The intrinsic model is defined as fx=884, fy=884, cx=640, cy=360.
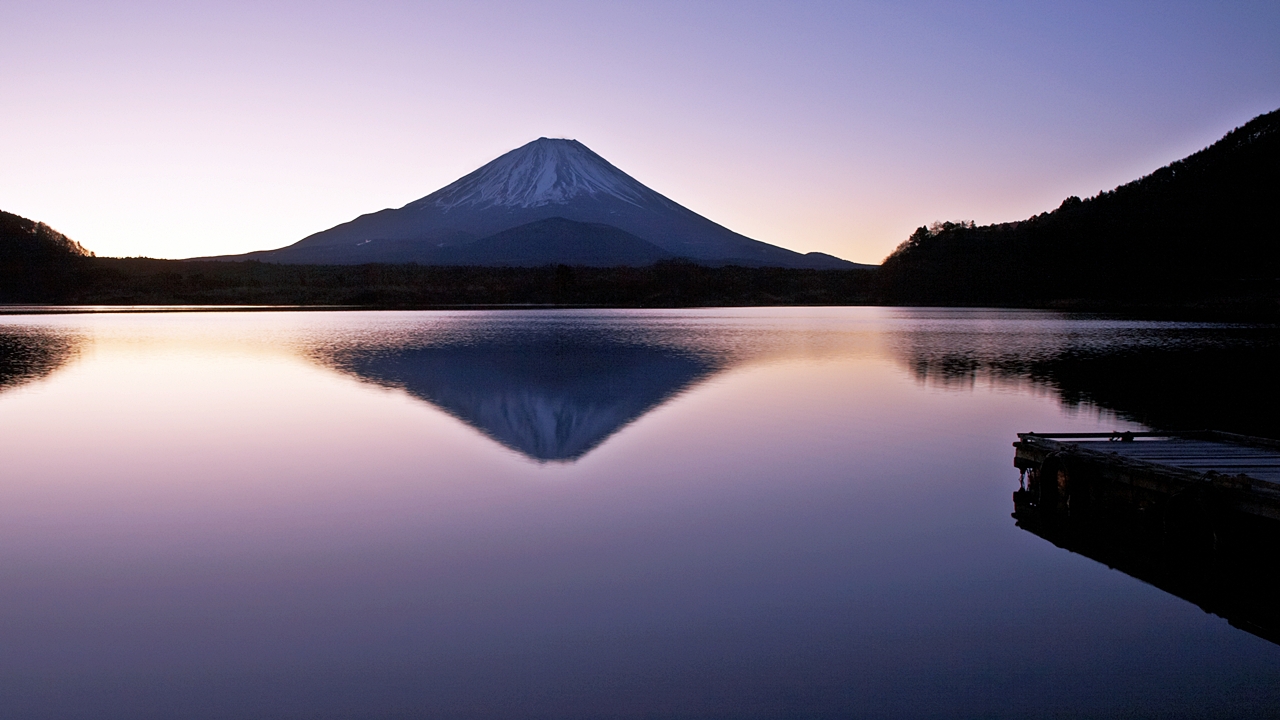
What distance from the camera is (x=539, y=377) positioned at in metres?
24.8

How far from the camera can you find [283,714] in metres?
5.37

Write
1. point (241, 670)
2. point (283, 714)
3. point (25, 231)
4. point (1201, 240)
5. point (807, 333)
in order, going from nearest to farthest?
point (283, 714) → point (241, 670) → point (807, 333) → point (1201, 240) → point (25, 231)

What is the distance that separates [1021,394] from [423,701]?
1944cm

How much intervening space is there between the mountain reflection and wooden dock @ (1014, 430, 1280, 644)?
6.78 metres

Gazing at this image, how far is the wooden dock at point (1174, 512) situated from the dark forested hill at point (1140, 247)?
79.1 meters

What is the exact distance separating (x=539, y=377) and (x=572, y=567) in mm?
16837

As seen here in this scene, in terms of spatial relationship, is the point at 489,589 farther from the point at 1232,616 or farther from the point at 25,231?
the point at 25,231

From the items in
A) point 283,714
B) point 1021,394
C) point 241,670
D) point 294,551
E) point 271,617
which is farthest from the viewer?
point 1021,394

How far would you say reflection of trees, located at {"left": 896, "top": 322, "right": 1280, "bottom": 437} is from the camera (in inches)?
716

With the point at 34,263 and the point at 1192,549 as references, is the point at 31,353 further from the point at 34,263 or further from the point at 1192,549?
the point at 34,263

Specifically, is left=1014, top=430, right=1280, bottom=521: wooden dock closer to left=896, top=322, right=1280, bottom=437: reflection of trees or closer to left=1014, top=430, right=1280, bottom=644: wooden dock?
left=1014, top=430, right=1280, bottom=644: wooden dock

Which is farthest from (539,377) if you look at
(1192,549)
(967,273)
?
(967,273)

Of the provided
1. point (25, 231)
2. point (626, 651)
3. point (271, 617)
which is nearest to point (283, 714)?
point (271, 617)

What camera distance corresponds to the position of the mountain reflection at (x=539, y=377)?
647 inches
